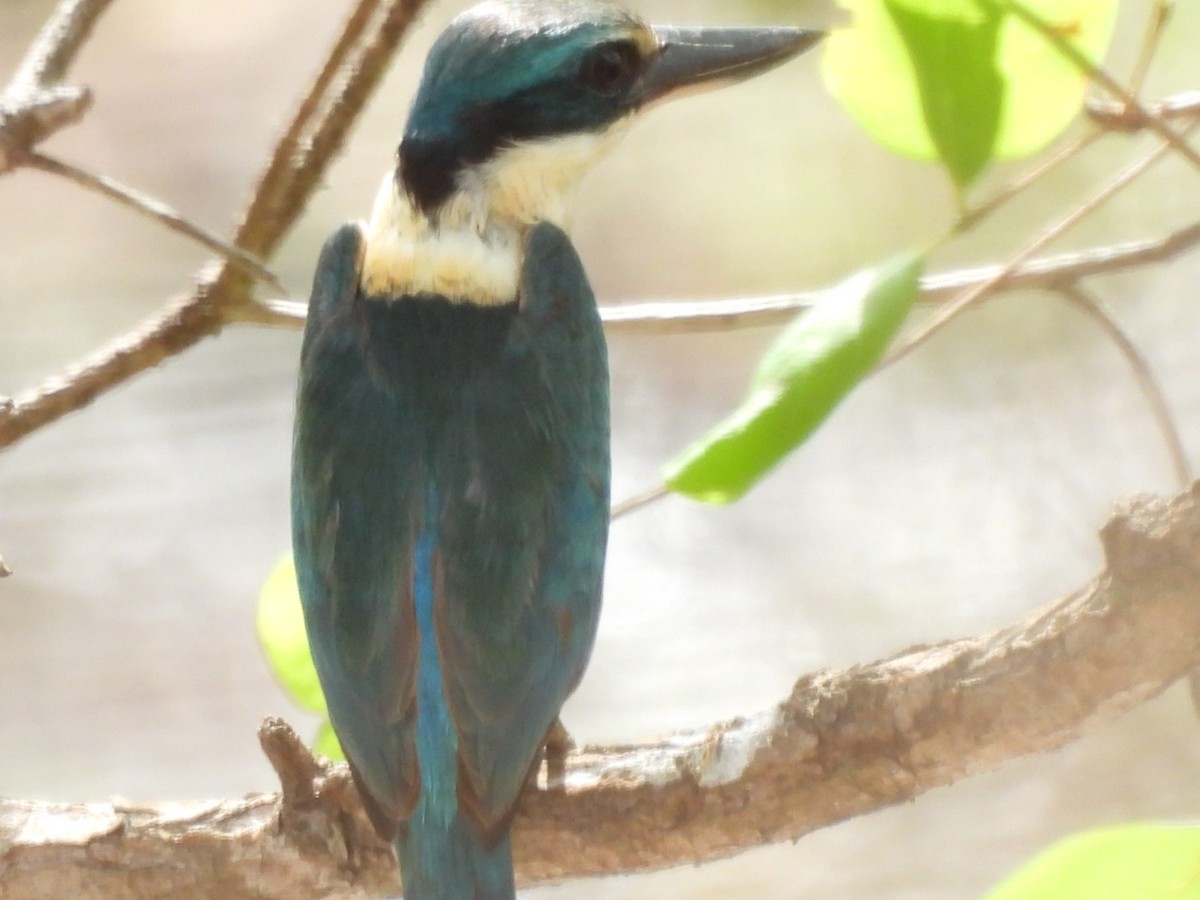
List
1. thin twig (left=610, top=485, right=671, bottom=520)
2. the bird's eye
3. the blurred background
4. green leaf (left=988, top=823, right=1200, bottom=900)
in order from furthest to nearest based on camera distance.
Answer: the blurred background
the bird's eye
thin twig (left=610, top=485, right=671, bottom=520)
green leaf (left=988, top=823, right=1200, bottom=900)

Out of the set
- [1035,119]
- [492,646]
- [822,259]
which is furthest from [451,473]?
[822,259]

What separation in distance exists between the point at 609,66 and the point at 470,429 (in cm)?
32

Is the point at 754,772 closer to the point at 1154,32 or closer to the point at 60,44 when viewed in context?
the point at 1154,32

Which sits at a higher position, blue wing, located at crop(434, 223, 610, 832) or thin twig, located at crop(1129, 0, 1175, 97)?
thin twig, located at crop(1129, 0, 1175, 97)

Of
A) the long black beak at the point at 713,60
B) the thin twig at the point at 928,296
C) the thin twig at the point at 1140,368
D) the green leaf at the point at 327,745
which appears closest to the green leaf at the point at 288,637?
the green leaf at the point at 327,745

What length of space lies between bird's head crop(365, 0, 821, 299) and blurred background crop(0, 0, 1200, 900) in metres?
1.27

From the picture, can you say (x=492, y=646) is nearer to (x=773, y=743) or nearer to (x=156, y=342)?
(x=773, y=743)

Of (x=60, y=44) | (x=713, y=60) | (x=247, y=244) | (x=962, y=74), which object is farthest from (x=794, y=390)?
(x=60, y=44)

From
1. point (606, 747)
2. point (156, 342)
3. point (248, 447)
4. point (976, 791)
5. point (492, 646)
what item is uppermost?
point (156, 342)

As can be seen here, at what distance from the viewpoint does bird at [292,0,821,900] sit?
0.95 metres

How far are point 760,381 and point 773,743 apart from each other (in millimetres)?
268

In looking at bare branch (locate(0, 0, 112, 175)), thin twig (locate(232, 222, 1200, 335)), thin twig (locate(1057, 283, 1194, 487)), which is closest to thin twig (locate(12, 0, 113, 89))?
bare branch (locate(0, 0, 112, 175))

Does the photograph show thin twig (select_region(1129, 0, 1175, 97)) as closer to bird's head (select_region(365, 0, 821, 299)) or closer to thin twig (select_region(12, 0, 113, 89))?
bird's head (select_region(365, 0, 821, 299))

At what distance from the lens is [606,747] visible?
105cm
